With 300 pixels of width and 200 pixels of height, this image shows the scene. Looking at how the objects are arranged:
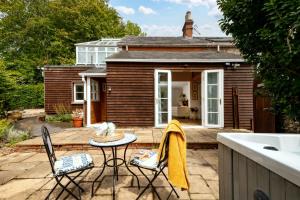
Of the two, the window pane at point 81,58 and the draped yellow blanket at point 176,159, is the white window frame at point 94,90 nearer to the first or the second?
the window pane at point 81,58

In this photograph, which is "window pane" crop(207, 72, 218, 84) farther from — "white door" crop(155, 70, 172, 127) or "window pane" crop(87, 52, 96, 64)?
"window pane" crop(87, 52, 96, 64)

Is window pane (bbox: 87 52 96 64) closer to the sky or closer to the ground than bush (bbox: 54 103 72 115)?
closer to the sky

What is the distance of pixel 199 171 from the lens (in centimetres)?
414

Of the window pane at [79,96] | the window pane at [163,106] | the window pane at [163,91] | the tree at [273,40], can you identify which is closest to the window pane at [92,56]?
the window pane at [79,96]

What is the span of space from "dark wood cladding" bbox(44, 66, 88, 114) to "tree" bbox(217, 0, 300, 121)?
11.0 meters

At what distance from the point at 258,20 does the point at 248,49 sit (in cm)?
59

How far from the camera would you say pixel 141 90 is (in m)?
8.82

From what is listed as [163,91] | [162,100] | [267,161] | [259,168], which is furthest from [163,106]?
[267,161]

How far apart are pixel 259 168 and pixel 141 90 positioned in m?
7.10

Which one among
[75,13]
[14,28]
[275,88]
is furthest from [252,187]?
[14,28]

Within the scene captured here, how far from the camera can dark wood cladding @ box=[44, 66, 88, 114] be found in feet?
46.6

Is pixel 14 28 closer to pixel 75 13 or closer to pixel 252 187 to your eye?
pixel 75 13

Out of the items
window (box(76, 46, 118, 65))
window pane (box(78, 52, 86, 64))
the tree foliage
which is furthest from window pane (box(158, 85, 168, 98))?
the tree foliage

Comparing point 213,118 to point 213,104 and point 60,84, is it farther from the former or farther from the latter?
point 60,84
